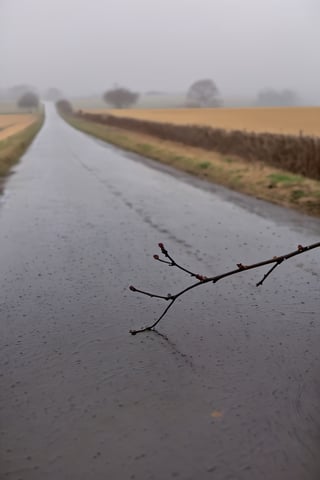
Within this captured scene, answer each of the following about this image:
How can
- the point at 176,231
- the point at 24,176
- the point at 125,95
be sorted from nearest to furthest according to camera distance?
the point at 176,231 < the point at 24,176 < the point at 125,95

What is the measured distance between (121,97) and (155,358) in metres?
145

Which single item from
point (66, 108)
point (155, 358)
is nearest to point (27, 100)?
point (66, 108)

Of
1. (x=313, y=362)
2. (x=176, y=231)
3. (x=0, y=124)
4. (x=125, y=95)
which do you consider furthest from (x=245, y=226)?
(x=125, y=95)

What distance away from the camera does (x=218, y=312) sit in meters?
5.18

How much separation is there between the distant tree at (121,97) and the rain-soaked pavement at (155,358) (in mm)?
140309

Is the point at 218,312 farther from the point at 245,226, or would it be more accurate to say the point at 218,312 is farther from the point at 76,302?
the point at 245,226

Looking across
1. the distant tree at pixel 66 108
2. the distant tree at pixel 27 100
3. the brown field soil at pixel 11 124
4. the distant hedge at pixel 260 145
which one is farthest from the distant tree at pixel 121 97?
the distant hedge at pixel 260 145

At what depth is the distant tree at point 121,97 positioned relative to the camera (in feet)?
472

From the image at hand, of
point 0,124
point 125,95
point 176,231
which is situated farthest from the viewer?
point 125,95

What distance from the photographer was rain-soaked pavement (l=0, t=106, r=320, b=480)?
118 inches

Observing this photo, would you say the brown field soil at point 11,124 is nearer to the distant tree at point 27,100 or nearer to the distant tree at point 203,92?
the distant tree at point 27,100

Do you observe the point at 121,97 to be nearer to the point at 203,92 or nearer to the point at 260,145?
the point at 203,92

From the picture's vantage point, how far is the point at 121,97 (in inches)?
5645

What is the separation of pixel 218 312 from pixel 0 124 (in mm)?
45809
